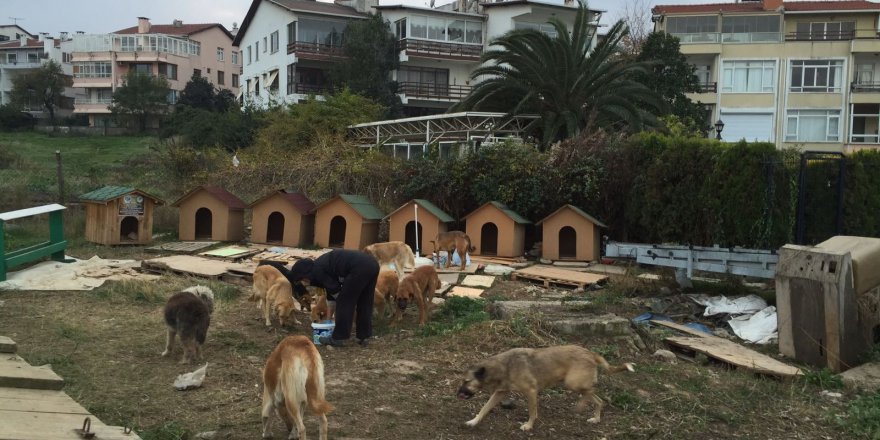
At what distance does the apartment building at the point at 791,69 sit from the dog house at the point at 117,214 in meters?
32.5

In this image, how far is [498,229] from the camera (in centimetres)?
1647

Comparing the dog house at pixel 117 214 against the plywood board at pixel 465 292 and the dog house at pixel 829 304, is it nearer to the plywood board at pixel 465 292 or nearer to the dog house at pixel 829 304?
the plywood board at pixel 465 292

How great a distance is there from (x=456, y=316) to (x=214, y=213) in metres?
9.64

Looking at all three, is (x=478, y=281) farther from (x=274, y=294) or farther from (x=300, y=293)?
(x=274, y=294)

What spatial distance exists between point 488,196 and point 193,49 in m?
58.2

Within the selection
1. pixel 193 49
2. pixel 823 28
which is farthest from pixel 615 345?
pixel 193 49

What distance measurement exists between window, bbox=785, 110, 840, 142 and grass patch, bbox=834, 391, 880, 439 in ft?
122

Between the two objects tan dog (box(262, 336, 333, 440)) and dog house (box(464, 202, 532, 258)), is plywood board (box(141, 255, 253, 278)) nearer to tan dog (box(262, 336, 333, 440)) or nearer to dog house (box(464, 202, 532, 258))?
dog house (box(464, 202, 532, 258))

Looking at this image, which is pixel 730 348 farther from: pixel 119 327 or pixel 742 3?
pixel 742 3

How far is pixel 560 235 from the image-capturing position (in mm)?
16859

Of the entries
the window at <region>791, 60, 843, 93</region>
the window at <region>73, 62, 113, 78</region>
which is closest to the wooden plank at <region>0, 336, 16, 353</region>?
the window at <region>791, 60, 843, 93</region>

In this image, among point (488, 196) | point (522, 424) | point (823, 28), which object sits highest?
point (823, 28)

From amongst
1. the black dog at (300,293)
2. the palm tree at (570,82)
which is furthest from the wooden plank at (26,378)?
the palm tree at (570,82)

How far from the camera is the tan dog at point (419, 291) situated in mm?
9578
